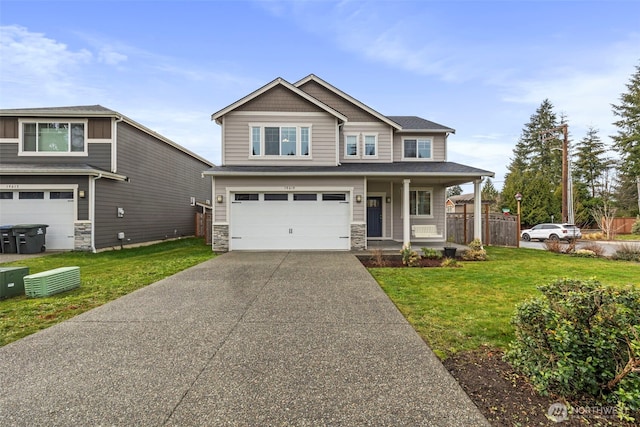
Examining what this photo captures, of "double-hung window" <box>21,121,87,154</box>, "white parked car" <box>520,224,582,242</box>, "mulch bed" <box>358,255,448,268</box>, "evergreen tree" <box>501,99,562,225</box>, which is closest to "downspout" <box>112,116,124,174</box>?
"double-hung window" <box>21,121,87,154</box>

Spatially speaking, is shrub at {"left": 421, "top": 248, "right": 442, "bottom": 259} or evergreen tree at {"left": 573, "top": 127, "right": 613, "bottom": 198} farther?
evergreen tree at {"left": 573, "top": 127, "right": 613, "bottom": 198}

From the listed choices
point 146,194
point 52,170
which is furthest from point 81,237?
point 146,194

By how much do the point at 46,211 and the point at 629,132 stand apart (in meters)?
48.9

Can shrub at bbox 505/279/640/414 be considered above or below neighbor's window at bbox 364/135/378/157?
below

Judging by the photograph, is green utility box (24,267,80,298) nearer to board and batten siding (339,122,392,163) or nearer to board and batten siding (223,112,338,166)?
board and batten siding (223,112,338,166)

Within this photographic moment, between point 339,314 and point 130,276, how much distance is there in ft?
19.6

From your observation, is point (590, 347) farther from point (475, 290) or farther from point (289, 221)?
point (289, 221)

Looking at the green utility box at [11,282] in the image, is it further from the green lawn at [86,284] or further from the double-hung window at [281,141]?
the double-hung window at [281,141]

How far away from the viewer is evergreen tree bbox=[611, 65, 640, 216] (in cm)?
3036

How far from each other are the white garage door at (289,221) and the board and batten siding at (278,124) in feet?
4.77

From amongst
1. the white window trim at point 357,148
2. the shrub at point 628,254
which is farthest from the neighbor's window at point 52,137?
the shrub at point 628,254

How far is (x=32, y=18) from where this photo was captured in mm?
10195

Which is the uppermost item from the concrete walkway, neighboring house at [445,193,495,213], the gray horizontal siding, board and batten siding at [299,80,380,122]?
board and batten siding at [299,80,380,122]

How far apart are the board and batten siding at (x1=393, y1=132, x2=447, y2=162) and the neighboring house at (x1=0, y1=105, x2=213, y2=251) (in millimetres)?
12378
